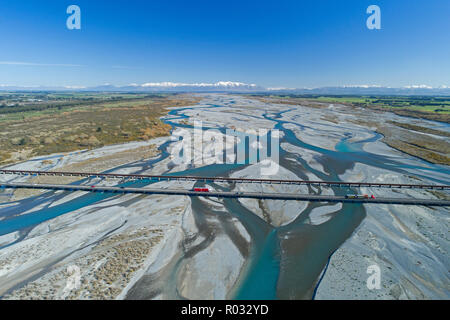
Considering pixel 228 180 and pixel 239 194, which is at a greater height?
pixel 228 180

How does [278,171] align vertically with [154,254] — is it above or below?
above

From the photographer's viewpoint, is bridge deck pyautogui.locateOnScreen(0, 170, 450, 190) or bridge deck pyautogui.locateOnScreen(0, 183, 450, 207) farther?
bridge deck pyautogui.locateOnScreen(0, 170, 450, 190)

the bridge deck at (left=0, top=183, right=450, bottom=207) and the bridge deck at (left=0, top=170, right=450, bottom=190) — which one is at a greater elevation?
the bridge deck at (left=0, top=170, right=450, bottom=190)

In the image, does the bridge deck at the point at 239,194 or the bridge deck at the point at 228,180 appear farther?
the bridge deck at the point at 228,180

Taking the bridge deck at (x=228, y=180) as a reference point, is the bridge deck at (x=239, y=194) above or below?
below

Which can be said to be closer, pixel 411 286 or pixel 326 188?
pixel 411 286

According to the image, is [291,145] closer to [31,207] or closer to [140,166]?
[140,166]

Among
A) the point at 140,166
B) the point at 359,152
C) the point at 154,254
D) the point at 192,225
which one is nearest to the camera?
the point at 154,254

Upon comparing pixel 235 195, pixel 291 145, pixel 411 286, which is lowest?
pixel 411 286

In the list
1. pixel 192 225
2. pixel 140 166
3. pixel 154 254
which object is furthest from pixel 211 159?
pixel 154 254

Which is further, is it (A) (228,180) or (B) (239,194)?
(A) (228,180)

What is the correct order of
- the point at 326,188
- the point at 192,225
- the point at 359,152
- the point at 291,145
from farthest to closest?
the point at 291,145
the point at 359,152
the point at 326,188
the point at 192,225
